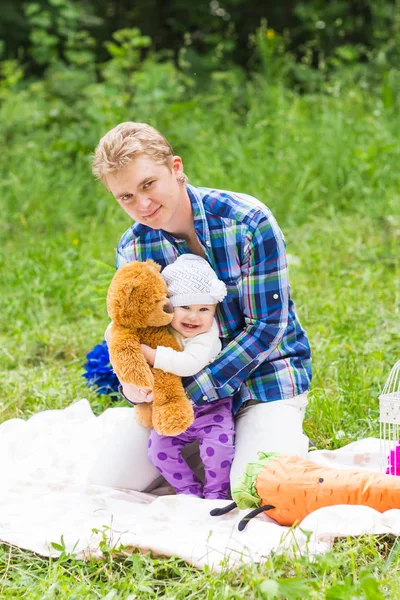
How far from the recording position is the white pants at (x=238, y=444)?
260 centimetres

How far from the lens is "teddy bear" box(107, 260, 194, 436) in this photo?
97.7 inches

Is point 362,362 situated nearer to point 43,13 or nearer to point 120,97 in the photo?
point 120,97

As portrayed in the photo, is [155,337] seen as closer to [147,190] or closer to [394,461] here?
[147,190]

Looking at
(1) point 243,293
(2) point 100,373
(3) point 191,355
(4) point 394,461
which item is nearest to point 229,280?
(1) point 243,293

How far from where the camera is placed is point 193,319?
255 cm

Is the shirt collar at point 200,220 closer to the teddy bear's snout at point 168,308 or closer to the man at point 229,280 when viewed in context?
the man at point 229,280

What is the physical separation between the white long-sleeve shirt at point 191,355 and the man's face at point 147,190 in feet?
1.26

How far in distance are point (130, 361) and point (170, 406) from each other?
0.19 metres

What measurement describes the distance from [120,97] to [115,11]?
2.63 m

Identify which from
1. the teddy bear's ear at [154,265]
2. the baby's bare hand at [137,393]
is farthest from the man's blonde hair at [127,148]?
the baby's bare hand at [137,393]

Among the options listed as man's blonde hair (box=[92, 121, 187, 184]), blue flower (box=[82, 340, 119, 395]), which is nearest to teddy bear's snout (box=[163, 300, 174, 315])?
man's blonde hair (box=[92, 121, 187, 184])

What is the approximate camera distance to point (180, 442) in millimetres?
2701

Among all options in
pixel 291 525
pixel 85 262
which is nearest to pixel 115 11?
pixel 85 262

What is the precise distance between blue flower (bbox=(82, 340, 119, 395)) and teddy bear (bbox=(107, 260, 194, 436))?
99cm
